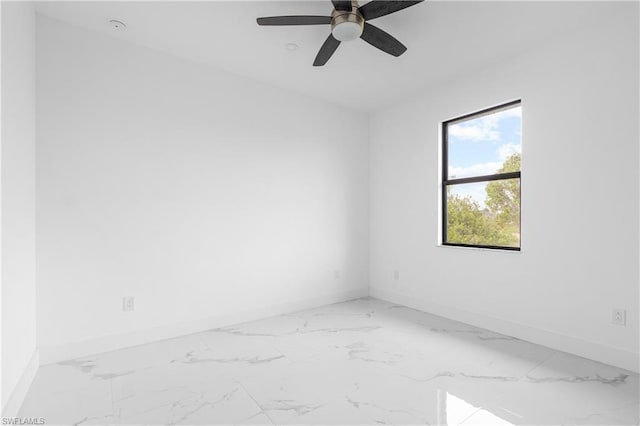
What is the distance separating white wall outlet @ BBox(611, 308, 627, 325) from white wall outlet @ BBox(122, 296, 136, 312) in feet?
11.8

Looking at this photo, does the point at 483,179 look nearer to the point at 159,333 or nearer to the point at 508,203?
the point at 508,203

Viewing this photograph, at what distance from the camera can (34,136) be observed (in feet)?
7.93

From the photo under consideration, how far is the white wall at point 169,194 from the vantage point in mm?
2535

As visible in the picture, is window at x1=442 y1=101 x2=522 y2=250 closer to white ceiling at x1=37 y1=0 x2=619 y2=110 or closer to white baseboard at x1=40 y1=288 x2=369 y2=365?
white ceiling at x1=37 y1=0 x2=619 y2=110

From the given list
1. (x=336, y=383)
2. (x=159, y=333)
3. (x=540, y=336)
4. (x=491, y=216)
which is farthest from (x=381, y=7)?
(x=159, y=333)

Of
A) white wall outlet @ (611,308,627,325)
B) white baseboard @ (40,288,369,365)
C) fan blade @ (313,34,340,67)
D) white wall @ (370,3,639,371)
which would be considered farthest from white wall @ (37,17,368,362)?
white wall outlet @ (611,308,627,325)

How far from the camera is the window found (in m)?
3.09

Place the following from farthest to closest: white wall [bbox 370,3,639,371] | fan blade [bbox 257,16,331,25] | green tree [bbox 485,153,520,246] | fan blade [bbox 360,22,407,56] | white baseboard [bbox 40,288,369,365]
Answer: green tree [bbox 485,153,520,246], white baseboard [bbox 40,288,369,365], white wall [bbox 370,3,639,371], fan blade [bbox 360,22,407,56], fan blade [bbox 257,16,331,25]

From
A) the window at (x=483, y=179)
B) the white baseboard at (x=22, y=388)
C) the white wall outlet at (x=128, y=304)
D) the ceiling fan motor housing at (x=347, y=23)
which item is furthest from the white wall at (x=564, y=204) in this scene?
the white baseboard at (x=22, y=388)

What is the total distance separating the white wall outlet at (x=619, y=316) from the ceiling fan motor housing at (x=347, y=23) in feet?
8.53

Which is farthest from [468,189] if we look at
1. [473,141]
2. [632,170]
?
[632,170]

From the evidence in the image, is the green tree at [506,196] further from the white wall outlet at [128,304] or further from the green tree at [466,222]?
the white wall outlet at [128,304]

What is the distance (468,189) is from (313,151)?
1728 mm

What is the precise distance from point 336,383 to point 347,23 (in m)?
2.27
